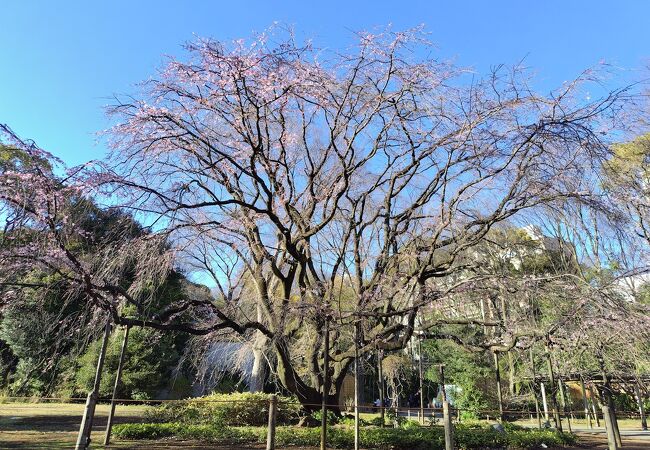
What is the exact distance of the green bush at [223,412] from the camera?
10408mm

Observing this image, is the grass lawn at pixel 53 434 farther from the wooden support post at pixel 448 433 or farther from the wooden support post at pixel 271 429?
the wooden support post at pixel 448 433

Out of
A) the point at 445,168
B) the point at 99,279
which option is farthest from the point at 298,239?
the point at 99,279

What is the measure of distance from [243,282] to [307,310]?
7.66 meters

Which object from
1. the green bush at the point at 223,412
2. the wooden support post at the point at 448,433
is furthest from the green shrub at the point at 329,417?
the wooden support post at the point at 448,433

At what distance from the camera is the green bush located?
10.4 m

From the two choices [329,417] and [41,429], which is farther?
[329,417]

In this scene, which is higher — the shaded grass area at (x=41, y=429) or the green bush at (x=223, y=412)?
the green bush at (x=223, y=412)

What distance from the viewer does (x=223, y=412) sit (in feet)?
35.2

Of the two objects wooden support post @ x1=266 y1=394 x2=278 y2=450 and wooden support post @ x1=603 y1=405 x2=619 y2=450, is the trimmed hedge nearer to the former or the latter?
wooden support post @ x1=266 y1=394 x2=278 y2=450

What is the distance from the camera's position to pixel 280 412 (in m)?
11.4

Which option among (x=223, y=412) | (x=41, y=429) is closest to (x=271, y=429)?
(x=223, y=412)

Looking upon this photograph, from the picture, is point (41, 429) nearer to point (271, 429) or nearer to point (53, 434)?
point (53, 434)

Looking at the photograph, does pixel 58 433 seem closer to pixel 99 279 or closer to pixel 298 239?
pixel 99 279

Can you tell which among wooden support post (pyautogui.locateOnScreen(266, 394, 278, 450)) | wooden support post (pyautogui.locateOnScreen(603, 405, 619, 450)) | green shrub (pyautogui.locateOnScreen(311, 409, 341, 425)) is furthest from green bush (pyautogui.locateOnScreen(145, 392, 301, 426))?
wooden support post (pyautogui.locateOnScreen(603, 405, 619, 450))
